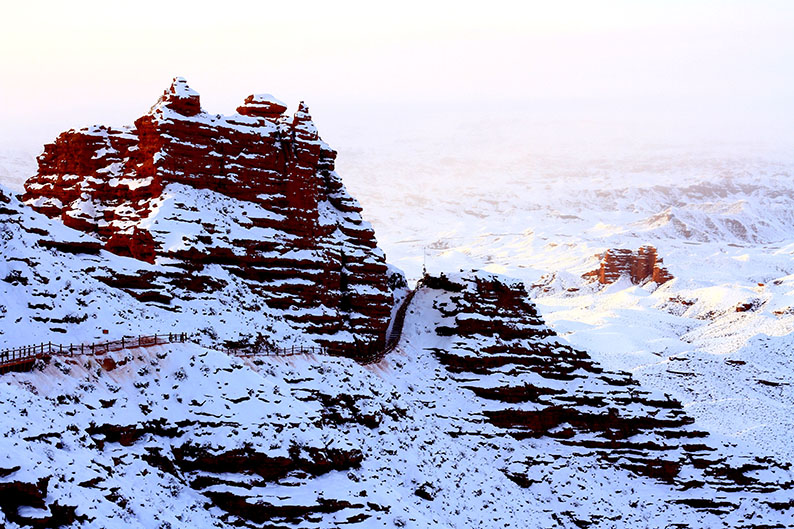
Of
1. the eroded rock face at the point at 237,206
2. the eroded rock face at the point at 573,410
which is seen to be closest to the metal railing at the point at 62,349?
the eroded rock face at the point at 237,206

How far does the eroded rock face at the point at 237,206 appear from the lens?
92500 millimetres

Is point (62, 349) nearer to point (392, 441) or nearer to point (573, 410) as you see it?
point (392, 441)

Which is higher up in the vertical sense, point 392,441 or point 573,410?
point 392,441

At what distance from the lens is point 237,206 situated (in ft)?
315

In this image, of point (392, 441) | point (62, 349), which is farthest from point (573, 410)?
point (62, 349)

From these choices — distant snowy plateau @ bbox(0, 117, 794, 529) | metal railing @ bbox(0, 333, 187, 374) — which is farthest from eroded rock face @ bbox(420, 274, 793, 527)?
metal railing @ bbox(0, 333, 187, 374)

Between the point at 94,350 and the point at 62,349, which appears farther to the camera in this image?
the point at 94,350

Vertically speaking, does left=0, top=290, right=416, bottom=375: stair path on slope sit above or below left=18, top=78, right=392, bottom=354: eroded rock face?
below

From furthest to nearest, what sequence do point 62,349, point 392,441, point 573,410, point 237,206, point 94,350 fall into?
1. point 573,410
2. point 237,206
3. point 392,441
4. point 94,350
5. point 62,349

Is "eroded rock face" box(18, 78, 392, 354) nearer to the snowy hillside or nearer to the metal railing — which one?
the snowy hillside

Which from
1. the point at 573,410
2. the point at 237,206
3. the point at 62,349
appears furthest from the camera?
the point at 573,410

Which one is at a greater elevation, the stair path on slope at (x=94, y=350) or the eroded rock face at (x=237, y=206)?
the eroded rock face at (x=237, y=206)

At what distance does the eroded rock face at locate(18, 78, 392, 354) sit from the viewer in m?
92.5

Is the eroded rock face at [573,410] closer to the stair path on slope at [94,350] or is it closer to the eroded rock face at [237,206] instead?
the eroded rock face at [237,206]
